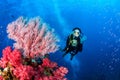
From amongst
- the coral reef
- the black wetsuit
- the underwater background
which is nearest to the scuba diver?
the black wetsuit

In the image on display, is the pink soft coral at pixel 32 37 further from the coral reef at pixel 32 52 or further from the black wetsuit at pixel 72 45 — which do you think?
the black wetsuit at pixel 72 45

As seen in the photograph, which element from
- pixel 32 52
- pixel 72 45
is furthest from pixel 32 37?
pixel 72 45

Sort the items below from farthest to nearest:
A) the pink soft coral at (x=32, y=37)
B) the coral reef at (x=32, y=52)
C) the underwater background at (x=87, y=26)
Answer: the underwater background at (x=87, y=26) → the pink soft coral at (x=32, y=37) → the coral reef at (x=32, y=52)

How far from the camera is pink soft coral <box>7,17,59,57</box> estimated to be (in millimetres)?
5082

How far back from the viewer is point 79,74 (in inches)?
848

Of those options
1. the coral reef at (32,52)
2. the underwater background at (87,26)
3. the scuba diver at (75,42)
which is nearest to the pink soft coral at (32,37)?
the coral reef at (32,52)

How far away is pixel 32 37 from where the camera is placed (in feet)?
16.8

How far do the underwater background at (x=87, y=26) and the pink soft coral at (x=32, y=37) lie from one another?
11.6m

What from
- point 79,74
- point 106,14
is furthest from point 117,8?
point 79,74

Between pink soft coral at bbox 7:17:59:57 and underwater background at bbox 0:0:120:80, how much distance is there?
11571 mm

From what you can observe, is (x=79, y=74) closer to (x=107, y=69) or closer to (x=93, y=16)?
(x=107, y=69)

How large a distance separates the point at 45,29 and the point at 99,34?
18383mm

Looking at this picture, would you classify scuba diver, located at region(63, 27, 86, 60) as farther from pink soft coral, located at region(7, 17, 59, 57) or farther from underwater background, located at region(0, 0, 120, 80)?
underwater background, located at region(0, 0, 120, 80)

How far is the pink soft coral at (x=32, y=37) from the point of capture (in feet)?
16.7
